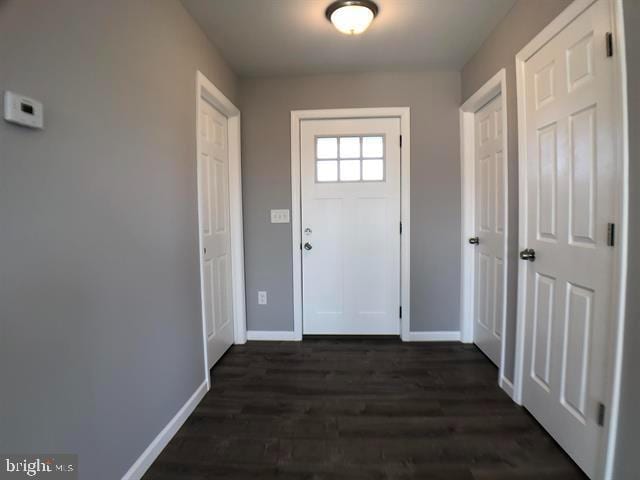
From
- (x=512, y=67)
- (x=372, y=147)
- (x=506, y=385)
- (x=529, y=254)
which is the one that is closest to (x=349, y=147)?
(x=372, y=147)

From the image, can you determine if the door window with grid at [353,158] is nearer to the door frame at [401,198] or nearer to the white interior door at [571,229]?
the door frame at [401,198]

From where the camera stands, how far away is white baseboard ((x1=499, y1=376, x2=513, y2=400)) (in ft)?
6.65

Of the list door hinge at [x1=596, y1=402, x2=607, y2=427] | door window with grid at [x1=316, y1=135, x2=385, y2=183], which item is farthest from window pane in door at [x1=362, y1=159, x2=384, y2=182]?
door hinge at [x1=596, y1=402, x2=607, y2=427]

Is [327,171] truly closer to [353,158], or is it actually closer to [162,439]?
[353,158]

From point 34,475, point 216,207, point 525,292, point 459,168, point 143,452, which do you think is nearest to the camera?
point 34,475

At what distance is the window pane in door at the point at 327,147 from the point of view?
114 inches

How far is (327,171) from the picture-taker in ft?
9.59

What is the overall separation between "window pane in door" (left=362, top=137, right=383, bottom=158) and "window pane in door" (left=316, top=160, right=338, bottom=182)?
0.28 meters

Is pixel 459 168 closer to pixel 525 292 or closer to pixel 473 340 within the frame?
pixel 525 292

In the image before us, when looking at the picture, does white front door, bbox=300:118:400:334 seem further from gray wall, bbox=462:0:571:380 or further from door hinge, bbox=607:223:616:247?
door hinge, bbox=607:223:616:247

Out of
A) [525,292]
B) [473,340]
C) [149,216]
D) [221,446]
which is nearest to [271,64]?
[149,216]

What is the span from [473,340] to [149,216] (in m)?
2.71

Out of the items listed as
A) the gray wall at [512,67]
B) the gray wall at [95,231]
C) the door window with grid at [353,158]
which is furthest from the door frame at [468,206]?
the gray wall at [95,231]

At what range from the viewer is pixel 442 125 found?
110 inches
